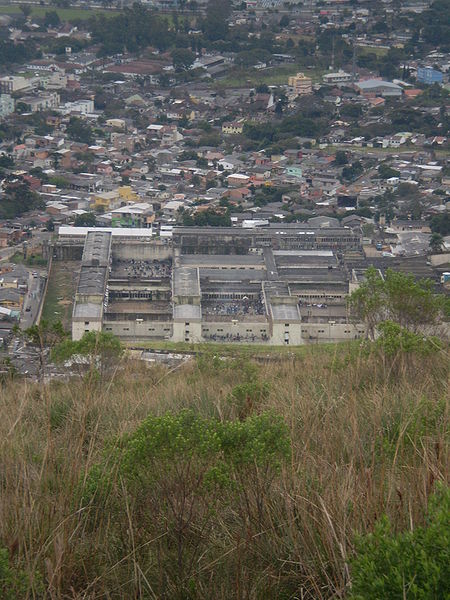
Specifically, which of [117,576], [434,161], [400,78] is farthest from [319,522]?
[400,78]

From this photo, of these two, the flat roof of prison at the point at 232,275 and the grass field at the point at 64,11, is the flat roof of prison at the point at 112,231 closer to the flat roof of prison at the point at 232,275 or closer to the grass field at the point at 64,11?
the flat roof of prison at the point at 232,275

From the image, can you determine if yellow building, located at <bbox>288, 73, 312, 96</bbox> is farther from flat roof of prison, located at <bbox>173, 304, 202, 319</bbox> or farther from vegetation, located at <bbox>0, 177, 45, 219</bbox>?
flat roof of prison, located at <bbox>173, 304, 202, 319</bbox>

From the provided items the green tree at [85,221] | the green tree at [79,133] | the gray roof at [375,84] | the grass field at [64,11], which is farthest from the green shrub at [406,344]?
the grass field at [64,11]

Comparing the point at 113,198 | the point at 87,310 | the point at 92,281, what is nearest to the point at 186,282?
the point at 92,281

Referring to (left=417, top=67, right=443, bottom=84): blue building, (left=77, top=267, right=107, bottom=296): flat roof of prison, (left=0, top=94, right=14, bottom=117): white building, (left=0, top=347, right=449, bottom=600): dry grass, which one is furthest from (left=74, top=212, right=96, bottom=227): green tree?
(left=0, top=347, right=449, bottom=600): dry grass

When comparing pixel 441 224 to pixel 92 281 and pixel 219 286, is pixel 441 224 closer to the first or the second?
pixel 219 286

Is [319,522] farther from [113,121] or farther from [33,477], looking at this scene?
[113,121]
